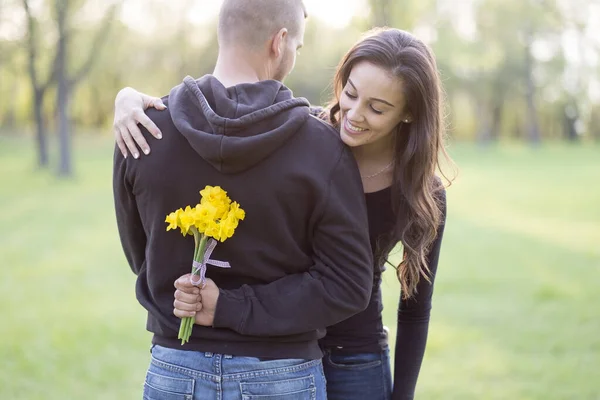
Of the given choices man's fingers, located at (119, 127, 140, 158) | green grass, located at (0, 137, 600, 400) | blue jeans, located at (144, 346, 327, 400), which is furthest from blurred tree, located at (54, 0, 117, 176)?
blue jeans, located at (144, 346, 327, 400)

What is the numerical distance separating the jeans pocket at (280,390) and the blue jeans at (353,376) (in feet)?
1.10

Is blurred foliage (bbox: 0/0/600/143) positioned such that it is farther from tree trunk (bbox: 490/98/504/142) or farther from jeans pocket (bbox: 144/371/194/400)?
jeans pocket (bbox: 144/371/194/400)

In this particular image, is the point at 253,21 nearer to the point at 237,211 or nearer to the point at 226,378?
the point at 237,211

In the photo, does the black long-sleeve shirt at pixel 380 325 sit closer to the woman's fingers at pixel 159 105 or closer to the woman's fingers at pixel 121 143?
the woman's fingers at pixel 159 105

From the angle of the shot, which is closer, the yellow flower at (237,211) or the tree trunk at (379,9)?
the yellow flower at (237,211)

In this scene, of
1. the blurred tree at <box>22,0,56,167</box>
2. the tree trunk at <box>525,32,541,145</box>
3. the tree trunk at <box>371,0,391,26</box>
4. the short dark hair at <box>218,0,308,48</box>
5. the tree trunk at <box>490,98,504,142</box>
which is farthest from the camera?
the tree trunk at <box>490,98,504,142</box>

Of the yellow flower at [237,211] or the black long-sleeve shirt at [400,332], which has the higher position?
the yellow flower at [237,211]

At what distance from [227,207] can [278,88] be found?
1.24 ft

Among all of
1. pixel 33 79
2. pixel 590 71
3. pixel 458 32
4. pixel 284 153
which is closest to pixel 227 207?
pixel 284 153

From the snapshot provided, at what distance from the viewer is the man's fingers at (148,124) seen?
6.86 ft

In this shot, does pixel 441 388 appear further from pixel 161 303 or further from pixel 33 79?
pixel 33 79

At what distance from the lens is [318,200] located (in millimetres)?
2041

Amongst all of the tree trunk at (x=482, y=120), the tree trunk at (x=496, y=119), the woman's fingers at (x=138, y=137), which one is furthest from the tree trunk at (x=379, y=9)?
the tree trunk at (x=496, y=119)

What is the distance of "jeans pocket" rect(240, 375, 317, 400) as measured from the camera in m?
2.06
